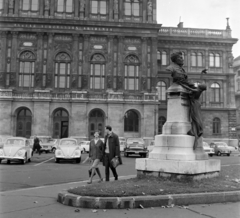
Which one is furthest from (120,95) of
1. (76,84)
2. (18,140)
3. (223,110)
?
(18,140)

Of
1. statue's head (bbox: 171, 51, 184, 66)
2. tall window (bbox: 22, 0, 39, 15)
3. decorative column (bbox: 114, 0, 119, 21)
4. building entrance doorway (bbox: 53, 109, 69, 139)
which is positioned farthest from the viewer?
decorative column (bbox: 114, 0, 119, 21)

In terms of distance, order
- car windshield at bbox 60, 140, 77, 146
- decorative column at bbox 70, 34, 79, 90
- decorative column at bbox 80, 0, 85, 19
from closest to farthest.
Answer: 1. car windshield at bbox 60, 140, 77, 146
2. decorative column at bbox 70, 34, 79, 90
3. decorative column at bbox 80, 0, 85, 19

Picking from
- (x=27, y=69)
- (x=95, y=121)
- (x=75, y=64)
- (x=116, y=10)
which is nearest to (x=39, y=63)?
(x=27, y=69)

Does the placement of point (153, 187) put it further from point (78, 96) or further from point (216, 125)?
point (216, 125)

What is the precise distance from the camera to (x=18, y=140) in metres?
23.0

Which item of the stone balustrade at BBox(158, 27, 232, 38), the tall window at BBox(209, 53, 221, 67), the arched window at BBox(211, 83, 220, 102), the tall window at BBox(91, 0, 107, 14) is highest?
the tall window at BBox(91, 0, 107, 14)

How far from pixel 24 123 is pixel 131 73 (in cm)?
1533

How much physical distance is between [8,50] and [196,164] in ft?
126

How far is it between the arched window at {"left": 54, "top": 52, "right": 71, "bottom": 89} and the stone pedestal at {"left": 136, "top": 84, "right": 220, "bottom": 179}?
34.1m

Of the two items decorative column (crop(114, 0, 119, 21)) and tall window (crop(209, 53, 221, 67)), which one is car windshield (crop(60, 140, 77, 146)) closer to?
decorative column (crop(114, 0, 119, 21))

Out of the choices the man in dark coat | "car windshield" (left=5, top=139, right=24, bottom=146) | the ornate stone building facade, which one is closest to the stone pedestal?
the man in dark coat

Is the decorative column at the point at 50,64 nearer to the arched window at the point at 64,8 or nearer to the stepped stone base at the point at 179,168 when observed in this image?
the arched window at the point at 64,8

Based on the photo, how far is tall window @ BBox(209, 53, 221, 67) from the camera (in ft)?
172

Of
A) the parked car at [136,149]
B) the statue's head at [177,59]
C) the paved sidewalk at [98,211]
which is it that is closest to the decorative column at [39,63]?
the parked car at [136,149]
